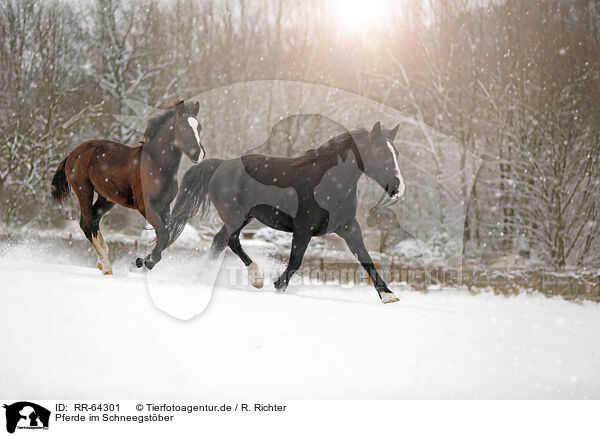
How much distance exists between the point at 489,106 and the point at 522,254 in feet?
6.51

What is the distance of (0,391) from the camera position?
3.09m

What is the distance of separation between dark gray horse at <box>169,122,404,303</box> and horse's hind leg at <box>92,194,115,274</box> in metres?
1.15

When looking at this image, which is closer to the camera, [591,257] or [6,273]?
[6,273]

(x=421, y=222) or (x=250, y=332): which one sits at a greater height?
(x=421, y=222)

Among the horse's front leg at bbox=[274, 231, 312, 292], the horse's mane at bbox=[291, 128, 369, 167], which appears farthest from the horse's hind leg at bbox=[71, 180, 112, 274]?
the horse's mane at bbox=[291, 128, 369, 167]

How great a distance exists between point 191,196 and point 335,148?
133 centimetres

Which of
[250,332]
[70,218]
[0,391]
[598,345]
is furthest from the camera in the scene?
[70,218]

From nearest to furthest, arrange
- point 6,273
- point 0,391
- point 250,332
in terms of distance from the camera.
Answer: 1. point 0,391
2. point 250,332
3. point 6,273

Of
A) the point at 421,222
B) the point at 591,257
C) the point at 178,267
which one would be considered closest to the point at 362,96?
the point at 421,222

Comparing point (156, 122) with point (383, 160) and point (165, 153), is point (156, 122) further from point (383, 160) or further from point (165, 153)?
point (383, 160)

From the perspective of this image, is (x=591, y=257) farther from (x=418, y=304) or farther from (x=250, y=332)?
(x=250, y=332)

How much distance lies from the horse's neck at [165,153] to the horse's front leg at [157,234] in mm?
385

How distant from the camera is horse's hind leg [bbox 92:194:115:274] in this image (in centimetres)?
486

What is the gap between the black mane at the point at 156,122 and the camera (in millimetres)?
4215
